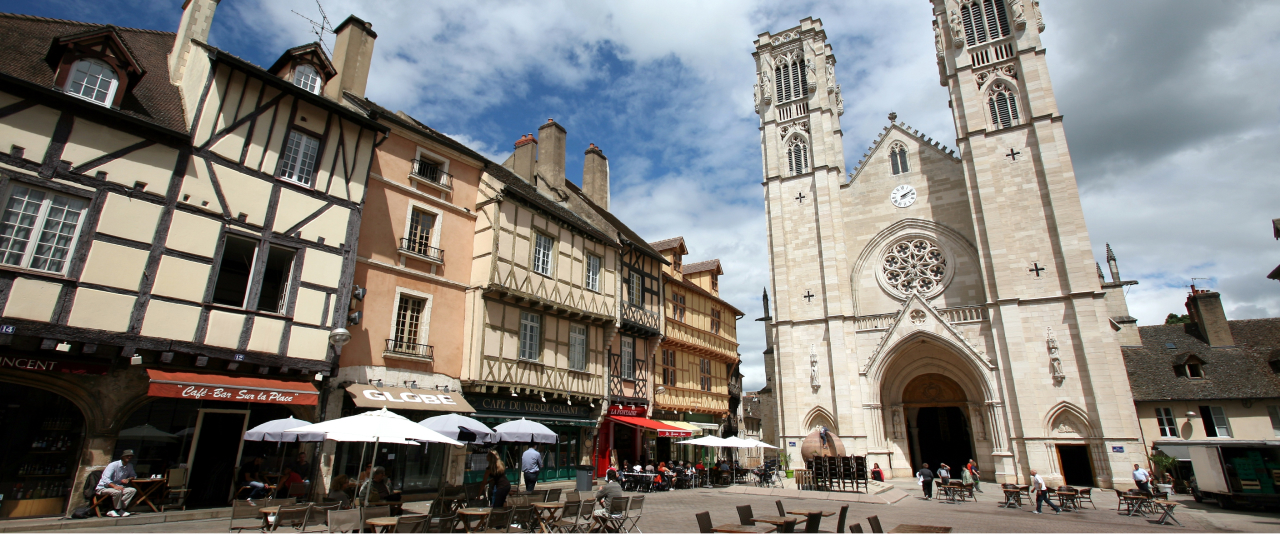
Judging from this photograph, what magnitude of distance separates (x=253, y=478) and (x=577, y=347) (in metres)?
8.62

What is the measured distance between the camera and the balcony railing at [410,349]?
40.6 feet

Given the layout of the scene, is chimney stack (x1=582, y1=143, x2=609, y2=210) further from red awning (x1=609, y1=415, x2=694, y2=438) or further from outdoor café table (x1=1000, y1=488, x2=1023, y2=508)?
outdoor café table (x1=1000, y1=488, x2=1023, y2=508)

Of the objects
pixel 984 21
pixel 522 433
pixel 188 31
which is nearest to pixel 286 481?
pixel 522 433

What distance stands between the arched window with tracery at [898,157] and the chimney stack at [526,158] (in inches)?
631

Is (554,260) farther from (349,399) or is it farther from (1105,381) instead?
(1105,381)

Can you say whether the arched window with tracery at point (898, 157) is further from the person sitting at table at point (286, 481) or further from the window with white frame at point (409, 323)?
the person sitting at table at point (286, 481)

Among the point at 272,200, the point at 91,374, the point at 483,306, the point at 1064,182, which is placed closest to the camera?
the point at 91,374

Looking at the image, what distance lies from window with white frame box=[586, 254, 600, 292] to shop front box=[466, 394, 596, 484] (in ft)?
12.0

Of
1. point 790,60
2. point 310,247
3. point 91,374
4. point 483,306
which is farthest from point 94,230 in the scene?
point 790,60

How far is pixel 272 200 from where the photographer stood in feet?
35.1

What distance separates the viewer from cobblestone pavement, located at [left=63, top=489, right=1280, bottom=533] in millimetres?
9969

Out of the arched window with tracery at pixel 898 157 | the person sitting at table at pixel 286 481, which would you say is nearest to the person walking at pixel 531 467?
the person sitting at table at pixel 286 481

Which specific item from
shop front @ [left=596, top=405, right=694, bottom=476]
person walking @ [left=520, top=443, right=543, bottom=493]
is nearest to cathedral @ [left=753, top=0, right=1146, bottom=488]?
shop front @ [left=596, top=405, right=694, bottom=476]

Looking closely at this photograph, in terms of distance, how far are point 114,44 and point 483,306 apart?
8.10 metres
